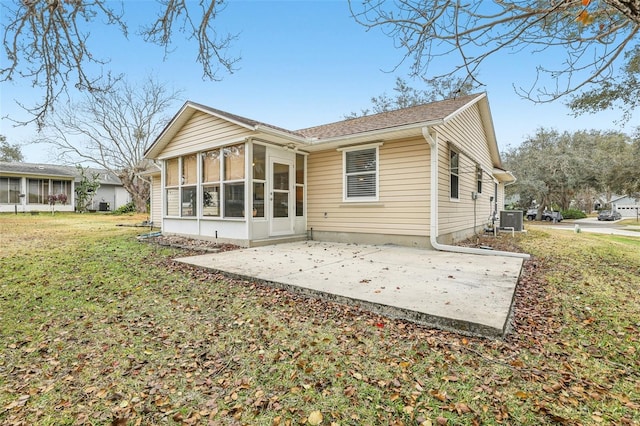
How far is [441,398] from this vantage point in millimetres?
2043

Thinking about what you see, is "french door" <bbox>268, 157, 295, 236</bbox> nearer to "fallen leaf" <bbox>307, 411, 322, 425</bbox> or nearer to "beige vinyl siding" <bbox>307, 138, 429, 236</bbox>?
"beige vinyl siding" <bbox>307, 138, 429, 236</bbox>

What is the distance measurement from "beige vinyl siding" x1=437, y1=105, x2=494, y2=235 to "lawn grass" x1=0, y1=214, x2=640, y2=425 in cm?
363

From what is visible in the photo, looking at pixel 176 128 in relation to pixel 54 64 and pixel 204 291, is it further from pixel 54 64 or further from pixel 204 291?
A: pixel 204 291

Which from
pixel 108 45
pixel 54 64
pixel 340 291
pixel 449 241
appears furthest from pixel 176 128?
pixel 449 241

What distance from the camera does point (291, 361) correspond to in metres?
2.53

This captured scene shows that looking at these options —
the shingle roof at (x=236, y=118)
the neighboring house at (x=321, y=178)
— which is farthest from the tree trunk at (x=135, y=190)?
the shingle roof at (x=236, y=118)

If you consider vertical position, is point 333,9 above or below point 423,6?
above

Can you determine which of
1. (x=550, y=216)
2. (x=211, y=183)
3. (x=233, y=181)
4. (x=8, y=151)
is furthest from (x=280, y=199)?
(x=8, y=151)

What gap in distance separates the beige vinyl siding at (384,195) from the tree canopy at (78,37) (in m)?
4.74

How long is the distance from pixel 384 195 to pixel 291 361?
5.90 metres

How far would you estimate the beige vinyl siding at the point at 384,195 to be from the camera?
732 centimetres

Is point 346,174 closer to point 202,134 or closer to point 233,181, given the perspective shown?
point 233,181

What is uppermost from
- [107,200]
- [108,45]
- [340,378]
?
[108,45]

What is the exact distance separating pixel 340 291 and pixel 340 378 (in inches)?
63.1
